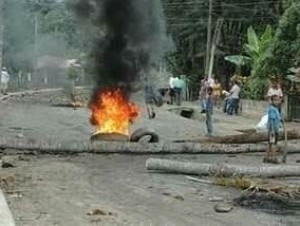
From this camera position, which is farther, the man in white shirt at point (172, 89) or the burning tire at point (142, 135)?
the man in white shirt at point (172, 89)

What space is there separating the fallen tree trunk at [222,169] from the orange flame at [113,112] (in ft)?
17.2

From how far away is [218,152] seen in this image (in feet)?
54.7

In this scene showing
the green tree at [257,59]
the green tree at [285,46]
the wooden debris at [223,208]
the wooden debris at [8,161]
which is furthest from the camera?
the green tree at [257,59]

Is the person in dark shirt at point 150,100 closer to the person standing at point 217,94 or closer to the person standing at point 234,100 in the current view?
the person standing at point 234,100

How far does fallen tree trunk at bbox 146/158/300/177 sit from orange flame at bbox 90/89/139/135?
17.2 feet

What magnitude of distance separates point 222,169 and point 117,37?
8.12 metres

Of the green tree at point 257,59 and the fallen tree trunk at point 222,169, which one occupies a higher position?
the green tree at point 257,59

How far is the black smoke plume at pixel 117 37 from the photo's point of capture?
19.8 meters

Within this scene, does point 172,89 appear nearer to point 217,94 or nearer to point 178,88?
point 178,88

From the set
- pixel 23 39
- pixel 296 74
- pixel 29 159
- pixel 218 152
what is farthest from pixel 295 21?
pixel 23 39

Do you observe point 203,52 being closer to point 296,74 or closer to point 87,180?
point 296,74

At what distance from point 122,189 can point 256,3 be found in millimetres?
40664

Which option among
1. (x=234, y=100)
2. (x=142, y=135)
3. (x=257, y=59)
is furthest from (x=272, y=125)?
(x=257, y=59)

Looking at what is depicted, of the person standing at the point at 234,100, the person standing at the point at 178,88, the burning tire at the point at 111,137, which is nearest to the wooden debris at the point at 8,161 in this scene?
the burning tire at the point at 111,137
